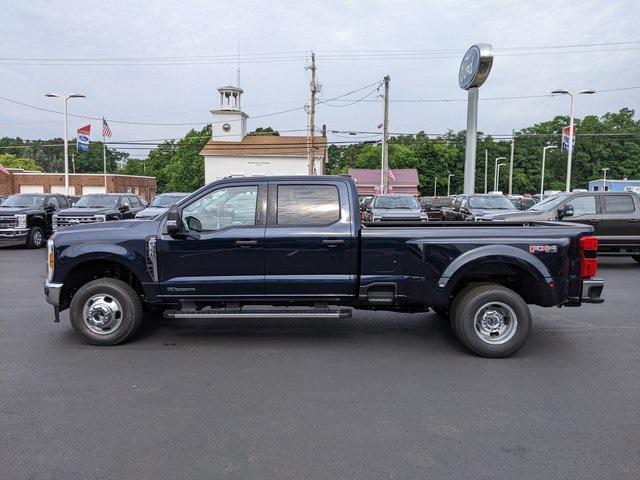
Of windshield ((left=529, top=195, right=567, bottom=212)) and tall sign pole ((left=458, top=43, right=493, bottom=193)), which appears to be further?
tall sign pole ((left=458, top=43, right=493, bottom=193))

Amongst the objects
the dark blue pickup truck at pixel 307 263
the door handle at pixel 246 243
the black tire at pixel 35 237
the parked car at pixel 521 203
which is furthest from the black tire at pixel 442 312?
the parked car at pixel 521 203

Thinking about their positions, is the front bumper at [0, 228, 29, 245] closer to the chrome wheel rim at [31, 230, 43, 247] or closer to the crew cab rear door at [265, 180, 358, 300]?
the chrome wheel rim at [31, 230, 43, 247]

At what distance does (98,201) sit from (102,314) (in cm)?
1388

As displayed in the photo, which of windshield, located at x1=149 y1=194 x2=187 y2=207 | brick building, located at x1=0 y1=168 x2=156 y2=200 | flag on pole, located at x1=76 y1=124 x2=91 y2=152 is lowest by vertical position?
windshield, located at x1=149 y1=194 x2=187 y2=207

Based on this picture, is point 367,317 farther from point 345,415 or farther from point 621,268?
point 621,268

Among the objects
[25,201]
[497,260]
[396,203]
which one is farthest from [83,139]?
[497,260]

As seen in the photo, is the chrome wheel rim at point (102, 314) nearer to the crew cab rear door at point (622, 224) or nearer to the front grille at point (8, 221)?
the crew cab rear door at point (622, 224)

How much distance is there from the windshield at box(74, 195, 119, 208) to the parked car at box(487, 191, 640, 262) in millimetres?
13200

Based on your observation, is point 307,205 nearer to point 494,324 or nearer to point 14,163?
point 494,324

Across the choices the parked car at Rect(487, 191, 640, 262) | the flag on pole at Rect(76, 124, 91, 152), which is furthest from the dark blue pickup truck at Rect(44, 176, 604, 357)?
the flag on pole at Rect(76, 124, 91, 152)

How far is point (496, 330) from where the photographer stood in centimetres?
574

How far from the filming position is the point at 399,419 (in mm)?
4125

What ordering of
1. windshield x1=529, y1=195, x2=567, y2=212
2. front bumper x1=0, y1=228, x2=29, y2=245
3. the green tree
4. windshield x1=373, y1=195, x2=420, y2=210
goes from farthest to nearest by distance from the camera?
Result: the green tree, windshield x1=373, y1=195, x2=420, y2=210, front bumper x1=0, y1=228, x2=29, y2=245, windshield x1=529, y1=195, x2=567, y2=212

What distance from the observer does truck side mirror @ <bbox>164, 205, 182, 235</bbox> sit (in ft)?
18.6
